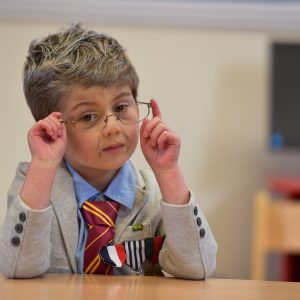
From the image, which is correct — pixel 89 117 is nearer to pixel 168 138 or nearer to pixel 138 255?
pixel 168 138

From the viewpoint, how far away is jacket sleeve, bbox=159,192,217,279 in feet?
3.30

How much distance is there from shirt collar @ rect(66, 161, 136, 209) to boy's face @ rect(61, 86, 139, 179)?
1.7 inches

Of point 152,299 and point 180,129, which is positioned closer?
point 152,299

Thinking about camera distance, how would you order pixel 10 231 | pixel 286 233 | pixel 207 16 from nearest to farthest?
pixel 10 231, pixel 286 233, pixel 207 16

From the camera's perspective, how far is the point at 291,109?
9.44 feet

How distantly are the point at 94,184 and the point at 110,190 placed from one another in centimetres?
4

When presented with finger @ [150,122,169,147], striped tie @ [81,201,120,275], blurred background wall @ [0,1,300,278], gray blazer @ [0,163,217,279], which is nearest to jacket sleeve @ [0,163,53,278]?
gray blazer @ [0,163,217,279]

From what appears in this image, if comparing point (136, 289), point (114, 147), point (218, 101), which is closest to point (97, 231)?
point (114, 147)

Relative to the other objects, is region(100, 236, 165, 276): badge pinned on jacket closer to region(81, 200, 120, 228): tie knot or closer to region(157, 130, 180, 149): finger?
region(81, 200, 120, 228): tie knot

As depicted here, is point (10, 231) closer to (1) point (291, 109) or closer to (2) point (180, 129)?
(2) point (180, 129)

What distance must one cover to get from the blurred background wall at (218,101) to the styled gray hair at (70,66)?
1.56 metres

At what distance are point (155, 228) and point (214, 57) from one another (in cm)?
181

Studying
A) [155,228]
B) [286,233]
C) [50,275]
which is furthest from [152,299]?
[286,233]

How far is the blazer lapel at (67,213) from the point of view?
107 cm
